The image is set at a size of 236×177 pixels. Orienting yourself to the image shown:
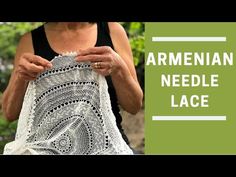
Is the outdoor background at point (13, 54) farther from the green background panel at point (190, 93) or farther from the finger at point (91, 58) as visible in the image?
the finger at point (91, 58)

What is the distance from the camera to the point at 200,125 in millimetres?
2363

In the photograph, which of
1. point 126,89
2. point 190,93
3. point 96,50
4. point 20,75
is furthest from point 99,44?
point 190,93

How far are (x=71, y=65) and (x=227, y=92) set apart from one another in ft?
2.04

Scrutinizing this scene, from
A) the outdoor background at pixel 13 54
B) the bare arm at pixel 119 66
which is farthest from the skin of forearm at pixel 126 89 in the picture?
the outdoor background at pixel 13 54

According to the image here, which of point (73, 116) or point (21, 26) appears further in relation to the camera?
point (21, 26)

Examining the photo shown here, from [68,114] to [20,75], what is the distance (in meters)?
0.21

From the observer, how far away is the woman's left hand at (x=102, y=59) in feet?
6.86

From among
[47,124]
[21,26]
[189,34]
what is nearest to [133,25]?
[189,34]

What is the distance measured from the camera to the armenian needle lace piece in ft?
6.91

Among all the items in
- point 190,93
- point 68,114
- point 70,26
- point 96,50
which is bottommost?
point 68,114

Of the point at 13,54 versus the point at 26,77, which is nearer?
the point at 26,77

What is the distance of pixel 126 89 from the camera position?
7.02 feet

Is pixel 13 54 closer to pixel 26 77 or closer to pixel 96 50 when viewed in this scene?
pixel 26 77

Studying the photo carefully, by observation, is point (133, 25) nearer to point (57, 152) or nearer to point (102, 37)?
point (102, 37)
